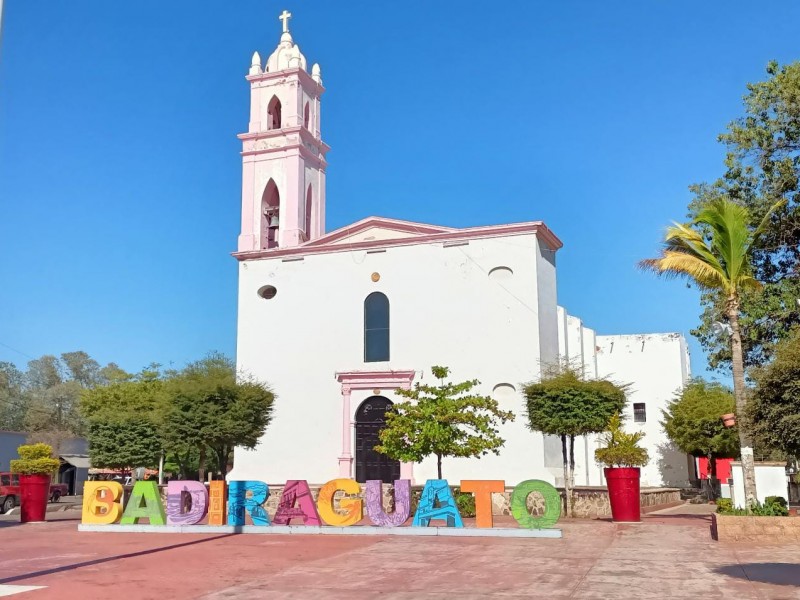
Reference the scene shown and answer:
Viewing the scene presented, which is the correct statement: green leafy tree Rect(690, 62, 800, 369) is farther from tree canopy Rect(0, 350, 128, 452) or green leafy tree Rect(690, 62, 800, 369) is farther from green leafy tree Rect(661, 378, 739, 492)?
tree canopy Rect(0, 350, 128, 452)

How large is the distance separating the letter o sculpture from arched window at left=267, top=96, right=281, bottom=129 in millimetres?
23306

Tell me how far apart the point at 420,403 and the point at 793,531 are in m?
10.4

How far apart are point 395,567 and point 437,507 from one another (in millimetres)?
5976

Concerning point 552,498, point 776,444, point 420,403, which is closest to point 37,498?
point 420,403

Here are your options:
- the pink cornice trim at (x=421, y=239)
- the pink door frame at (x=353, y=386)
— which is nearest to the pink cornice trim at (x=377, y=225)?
the pink cornice trim at (x=421, y=239)

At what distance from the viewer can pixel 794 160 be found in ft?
82.6

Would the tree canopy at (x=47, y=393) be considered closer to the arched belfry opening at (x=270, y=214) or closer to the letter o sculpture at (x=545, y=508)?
the arched belfry opening at (x=270, y=214)

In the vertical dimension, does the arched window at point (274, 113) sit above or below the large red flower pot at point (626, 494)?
above

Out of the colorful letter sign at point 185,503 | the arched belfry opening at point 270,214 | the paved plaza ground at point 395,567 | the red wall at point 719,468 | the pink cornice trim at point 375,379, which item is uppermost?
the arched belfry opening at point 270,214

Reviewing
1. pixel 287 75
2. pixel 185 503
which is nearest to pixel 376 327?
pixel 287 75

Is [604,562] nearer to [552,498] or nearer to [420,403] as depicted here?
[552,498]

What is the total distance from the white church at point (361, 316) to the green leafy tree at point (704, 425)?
7272 millimetres

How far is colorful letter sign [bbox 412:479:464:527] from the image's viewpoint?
17812 millimetres

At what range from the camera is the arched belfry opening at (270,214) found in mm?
35466
